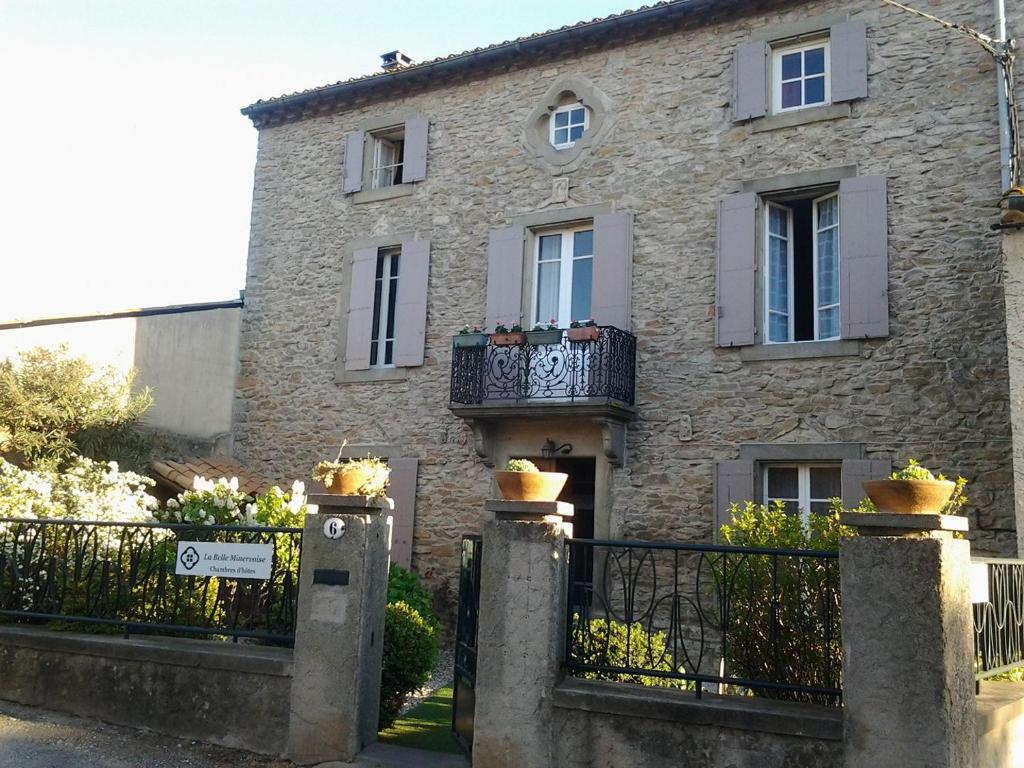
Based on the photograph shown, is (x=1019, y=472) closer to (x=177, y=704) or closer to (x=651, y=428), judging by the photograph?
(x=651, y=428)

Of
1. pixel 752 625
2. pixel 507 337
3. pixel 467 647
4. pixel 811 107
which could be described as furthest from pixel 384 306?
pixel 752 625

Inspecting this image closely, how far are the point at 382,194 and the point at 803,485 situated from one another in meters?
6.90

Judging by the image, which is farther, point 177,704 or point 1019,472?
point 1019,472

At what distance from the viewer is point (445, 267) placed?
1190 cm

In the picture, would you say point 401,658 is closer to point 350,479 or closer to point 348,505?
point 348,505

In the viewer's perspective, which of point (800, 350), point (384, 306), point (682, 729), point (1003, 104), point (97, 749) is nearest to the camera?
point (682, 729)

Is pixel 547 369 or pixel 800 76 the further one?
pixel 547 369

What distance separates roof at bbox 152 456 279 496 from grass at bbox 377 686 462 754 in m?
4.70

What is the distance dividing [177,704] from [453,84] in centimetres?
915

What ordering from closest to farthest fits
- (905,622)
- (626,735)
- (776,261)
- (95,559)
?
(905,622)
(626,735)
(95,559)
(776,261)

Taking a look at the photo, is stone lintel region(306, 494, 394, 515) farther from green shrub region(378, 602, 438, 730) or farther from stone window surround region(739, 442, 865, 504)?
stone window surround region(739, 442, 865, 504)

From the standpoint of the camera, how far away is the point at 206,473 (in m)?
11.9

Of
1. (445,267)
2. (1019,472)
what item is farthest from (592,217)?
(1019,472)

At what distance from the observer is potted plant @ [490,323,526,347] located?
34.4ft
